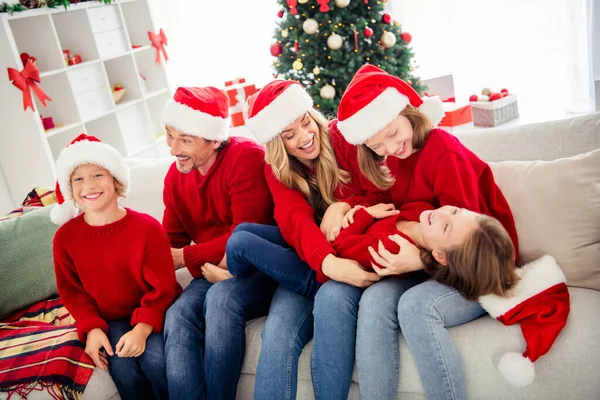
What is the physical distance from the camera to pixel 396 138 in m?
1.83

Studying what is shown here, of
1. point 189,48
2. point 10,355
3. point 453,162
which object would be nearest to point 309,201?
point 453,162

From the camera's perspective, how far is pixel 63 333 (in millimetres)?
2047

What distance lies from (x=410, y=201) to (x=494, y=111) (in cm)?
229

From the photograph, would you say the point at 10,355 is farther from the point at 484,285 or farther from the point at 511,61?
the point at 511,61

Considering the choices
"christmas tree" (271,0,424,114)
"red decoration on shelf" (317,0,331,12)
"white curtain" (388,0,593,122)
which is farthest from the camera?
"white curtain" (388,0,593,122)

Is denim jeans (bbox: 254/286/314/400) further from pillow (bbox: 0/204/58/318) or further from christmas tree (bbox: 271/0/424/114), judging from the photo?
christmas tree (bbox: 271/0/424/114)

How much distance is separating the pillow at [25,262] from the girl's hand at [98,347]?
1.88 ft

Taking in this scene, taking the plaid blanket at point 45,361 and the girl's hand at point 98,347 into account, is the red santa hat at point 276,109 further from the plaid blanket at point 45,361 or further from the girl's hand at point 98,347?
the plaid blanket at point 45,361

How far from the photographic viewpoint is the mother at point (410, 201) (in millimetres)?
1571

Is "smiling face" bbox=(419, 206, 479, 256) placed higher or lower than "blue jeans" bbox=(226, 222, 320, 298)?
higher

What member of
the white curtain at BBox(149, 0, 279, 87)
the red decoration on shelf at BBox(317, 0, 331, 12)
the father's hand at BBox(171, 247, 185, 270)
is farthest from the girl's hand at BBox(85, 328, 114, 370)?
the white curtain at BBox(149, 0, 279, 87)

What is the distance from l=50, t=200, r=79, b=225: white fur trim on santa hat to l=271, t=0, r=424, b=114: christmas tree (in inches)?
77.0

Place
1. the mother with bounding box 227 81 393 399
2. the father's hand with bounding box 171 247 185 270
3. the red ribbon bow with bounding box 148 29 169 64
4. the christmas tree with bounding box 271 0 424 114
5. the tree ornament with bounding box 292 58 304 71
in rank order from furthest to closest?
1. the red ribbon bow with bounding box 148 29 169 64
2. the tree ornament with bounding box 292 58 304 71
3. the christmas tree with bounding box 271 0 424 114
4. the father's hand with bounding box 171 247 185 270
5. the mother with bounding box 227 81 393 399

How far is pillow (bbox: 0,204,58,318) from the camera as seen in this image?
7.52 feet
